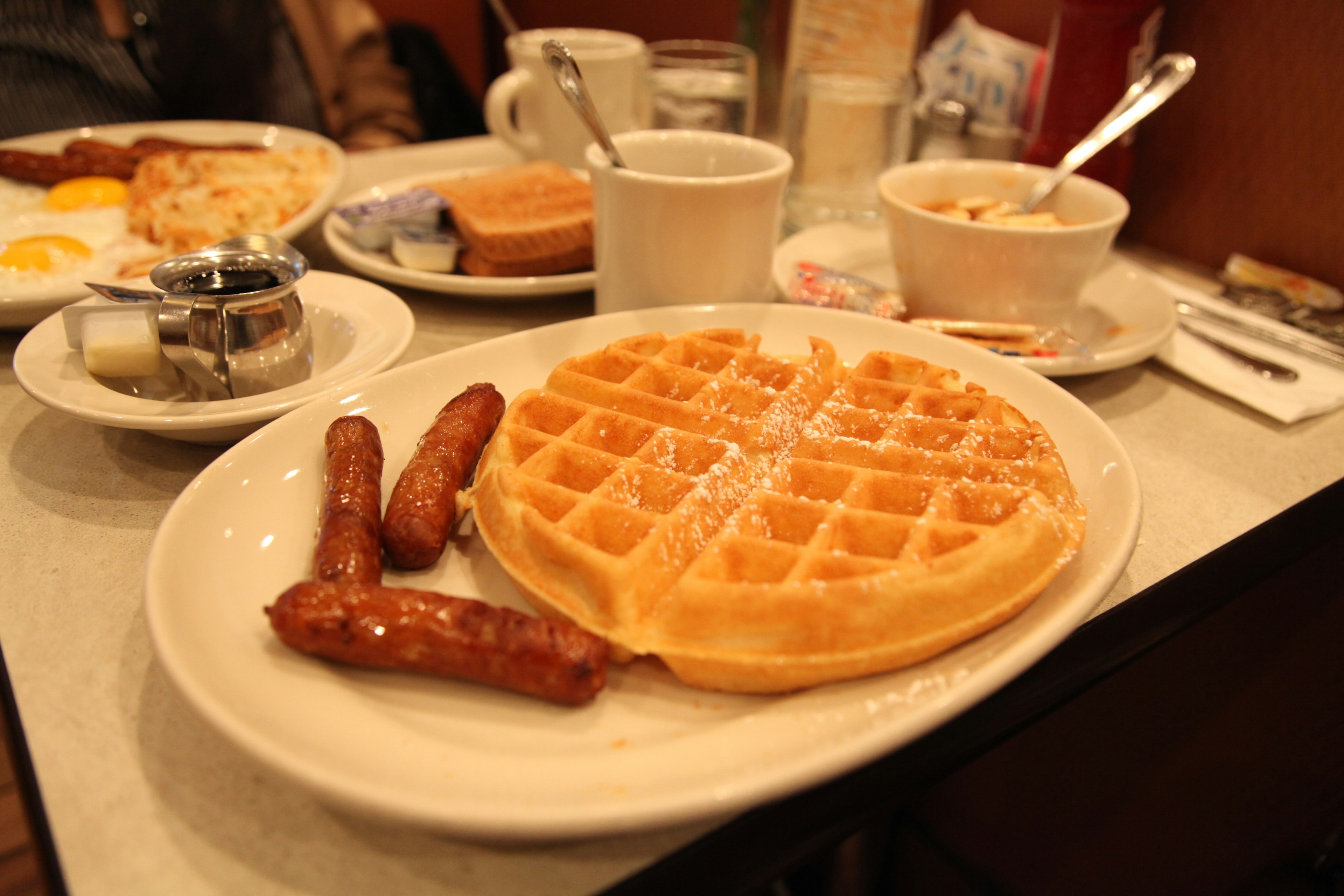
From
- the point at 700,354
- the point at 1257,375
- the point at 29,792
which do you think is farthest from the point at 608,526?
the point at 1257,375

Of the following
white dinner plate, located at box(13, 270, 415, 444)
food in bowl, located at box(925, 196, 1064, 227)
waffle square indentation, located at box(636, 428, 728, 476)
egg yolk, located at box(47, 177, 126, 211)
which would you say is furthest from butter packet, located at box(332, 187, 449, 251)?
food in bowl, located at box(925, 196, 1064, 227)

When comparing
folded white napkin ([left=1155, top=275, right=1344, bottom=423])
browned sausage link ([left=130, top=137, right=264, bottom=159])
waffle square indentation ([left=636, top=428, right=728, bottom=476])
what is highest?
browned sausage link ([left=130, top=137, right=264, bottom=159])

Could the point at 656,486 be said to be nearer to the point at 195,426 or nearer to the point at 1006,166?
the point at 195,426

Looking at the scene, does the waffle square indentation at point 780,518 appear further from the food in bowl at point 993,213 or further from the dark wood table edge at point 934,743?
the food in bowl at point 993,213

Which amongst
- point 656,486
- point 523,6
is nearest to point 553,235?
point 656,486

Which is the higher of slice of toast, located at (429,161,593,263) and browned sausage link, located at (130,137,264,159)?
browned sausage link, located at (130,137,264,159)

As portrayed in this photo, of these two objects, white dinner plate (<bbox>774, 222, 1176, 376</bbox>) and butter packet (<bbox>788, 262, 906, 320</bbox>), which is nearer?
white dinner plate (<bbox>774, 222, 1176, 376</bbox>)

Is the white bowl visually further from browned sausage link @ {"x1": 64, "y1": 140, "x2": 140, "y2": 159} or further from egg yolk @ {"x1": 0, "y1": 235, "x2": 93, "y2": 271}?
browned sausage link @ {"x1": 64, "y1": 140, "x2": 140, "y2": 159}

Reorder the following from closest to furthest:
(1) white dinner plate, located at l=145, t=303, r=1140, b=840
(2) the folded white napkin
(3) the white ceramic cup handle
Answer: (1) white dinner plate, located at l=145, t=303, r=1140, b=840, (2) the folded white napkin, (3) the white ceramic cup handle

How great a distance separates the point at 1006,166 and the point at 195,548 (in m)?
1.93

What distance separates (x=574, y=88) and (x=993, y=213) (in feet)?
3.24

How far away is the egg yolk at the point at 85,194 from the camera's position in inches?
89.0

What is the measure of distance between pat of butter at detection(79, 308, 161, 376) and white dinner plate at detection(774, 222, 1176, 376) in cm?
127

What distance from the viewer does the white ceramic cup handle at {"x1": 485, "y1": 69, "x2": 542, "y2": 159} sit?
2482mm
